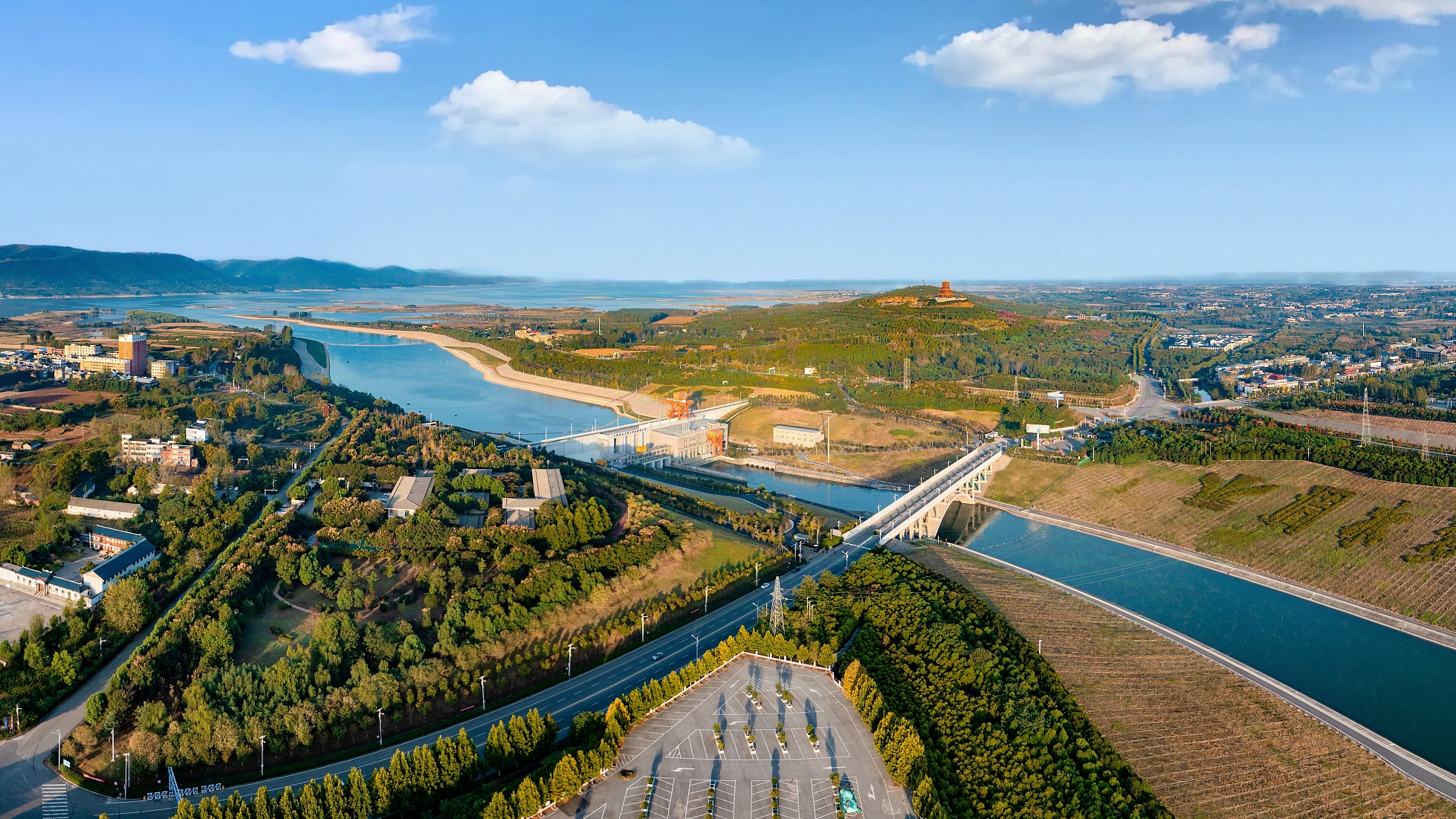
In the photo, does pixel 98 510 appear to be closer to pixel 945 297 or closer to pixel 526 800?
pixel 526 800

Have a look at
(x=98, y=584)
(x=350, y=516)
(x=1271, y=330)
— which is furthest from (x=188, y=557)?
(x=1271, y=330)

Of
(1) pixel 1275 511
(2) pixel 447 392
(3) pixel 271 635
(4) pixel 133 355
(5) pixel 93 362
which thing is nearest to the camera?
(3) pixel 271 635

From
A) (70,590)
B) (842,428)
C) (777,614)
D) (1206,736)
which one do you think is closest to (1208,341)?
(842,428)

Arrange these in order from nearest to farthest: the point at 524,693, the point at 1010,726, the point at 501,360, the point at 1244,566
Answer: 1. the point at 1010,726
2. the point at 524,693
3. the point at 1244,566
4. the point at 501,360

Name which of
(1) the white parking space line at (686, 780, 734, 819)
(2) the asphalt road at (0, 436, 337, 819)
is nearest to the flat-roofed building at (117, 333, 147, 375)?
(2) the asphalt road at (0, 436, 337, 819)

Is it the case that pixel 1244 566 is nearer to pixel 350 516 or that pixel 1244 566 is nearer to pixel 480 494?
pixel 480 494

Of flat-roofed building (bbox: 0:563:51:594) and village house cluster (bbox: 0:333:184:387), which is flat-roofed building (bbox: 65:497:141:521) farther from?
village house cluster (bbox: 0:333:184:387)
